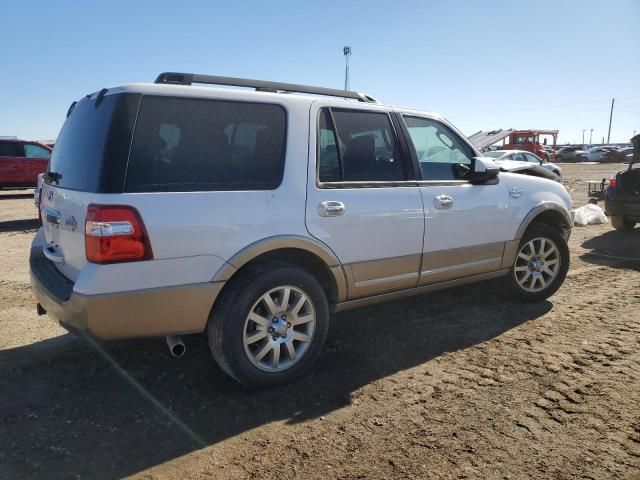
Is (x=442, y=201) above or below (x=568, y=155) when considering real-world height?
below

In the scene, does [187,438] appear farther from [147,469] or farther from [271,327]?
[271,327]

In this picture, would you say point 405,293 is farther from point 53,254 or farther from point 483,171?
point 53,254

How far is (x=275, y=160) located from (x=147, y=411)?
1.75 metres

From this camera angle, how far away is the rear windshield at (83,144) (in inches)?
109

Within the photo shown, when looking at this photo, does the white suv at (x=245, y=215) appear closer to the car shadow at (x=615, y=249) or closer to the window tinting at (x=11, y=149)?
the car shadow at (x=615, y=249)

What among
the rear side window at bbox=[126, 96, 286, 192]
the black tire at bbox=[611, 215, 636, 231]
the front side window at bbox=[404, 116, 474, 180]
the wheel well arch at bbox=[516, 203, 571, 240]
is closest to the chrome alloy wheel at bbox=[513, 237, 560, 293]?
the wheel well arch at bbox=[516, 203, 571, 240]

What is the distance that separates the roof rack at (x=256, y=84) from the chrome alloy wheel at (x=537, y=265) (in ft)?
7.10

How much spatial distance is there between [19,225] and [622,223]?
12096mm

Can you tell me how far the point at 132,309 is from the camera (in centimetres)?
273

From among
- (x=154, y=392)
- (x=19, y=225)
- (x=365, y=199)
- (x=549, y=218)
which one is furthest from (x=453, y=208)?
(x=19, y=225)

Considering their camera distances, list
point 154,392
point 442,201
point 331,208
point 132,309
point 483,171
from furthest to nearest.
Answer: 1. point 483,171
2. point 442,201
3. point 331,208
4. point 154,392
5. point 132,309

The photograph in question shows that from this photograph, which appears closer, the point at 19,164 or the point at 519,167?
the point at 519,167

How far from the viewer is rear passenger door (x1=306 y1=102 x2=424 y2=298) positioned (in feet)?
11.1

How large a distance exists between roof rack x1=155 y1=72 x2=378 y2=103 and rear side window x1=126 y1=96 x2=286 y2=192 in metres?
0.35
